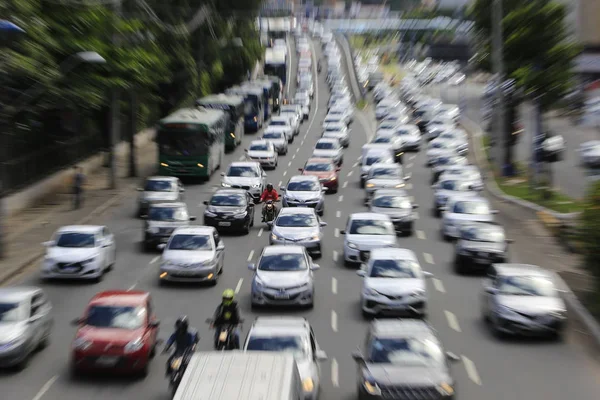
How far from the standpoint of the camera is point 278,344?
16109mm

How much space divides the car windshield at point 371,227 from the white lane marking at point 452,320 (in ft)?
19.9

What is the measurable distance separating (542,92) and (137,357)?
35.0 m

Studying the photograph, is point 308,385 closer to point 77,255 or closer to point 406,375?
point 406,375

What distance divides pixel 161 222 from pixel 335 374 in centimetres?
1388

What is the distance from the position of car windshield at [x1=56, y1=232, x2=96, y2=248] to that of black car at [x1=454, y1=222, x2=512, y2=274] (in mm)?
10986

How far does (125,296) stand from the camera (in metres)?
19.1

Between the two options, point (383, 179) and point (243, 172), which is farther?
point (383, 179)

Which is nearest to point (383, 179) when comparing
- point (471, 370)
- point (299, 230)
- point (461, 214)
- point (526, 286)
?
point (461, 214)

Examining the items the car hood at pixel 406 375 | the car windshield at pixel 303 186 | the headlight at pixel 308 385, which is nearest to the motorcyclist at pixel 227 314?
the headlight at pixel 308 385

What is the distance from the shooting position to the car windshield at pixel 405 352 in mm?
15883

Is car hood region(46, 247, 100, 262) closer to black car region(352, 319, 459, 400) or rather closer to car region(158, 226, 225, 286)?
car region(158, 226, 225, 286)

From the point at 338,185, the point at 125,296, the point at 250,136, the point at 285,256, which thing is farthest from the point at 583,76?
the point at 125,296

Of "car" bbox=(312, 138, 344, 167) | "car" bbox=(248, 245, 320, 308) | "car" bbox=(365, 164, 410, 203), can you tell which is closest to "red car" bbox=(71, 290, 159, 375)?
"car" bbox=(248, 245, 320, 308)

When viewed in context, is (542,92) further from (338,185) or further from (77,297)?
(77,297)
